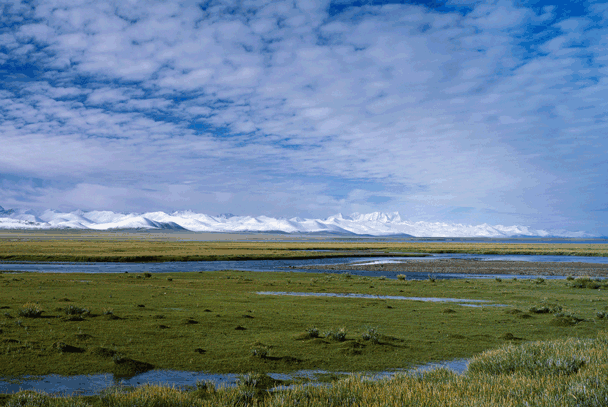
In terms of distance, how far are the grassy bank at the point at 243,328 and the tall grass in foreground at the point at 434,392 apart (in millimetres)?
3336

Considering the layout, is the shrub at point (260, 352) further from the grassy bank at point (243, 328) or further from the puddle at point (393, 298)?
the puddle at point (393, 298)

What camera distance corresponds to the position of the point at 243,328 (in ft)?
60.1

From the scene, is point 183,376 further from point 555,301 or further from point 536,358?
point 555,301

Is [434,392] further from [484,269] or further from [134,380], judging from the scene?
[484,269]

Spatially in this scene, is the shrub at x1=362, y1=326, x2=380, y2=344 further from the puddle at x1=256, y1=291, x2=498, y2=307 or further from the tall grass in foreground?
the puddle at x1=256, y1=291, x2=498, y2=307

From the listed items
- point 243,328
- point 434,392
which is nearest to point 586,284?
point 243,328

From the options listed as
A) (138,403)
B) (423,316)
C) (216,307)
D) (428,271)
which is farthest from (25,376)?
(428,271)

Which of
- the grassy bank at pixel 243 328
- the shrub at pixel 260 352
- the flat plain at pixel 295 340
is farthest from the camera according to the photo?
the shrub at pixel 260 352

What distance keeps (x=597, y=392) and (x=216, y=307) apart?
1963 centimetres

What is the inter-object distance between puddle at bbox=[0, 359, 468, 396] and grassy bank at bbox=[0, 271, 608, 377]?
477mm

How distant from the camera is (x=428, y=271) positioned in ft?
192

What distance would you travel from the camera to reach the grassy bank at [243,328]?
13383 millimetres

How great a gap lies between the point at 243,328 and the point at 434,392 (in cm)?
1125

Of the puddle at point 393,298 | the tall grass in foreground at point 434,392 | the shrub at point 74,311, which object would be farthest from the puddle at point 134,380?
the puddle at point 393,298
